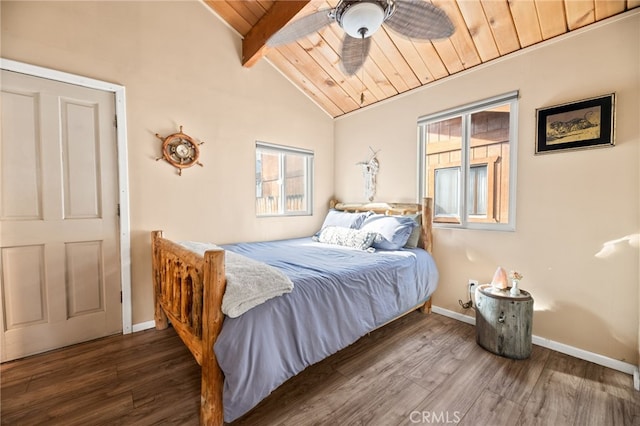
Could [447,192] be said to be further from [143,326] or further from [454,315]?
[143,326]

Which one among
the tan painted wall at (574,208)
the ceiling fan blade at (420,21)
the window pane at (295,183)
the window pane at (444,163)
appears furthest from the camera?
the window pane at (295,183)

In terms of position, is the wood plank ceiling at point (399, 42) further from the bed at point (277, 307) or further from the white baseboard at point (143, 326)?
the white baseboard at point (143, 326)

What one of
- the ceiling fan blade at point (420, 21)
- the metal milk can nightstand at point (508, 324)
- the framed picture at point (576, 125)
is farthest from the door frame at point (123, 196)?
the framed picture at point (576, 125)

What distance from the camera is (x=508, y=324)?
1981 mm

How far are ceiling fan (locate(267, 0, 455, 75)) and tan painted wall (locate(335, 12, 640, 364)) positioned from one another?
104cm

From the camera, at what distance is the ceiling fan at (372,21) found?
59.5 inches

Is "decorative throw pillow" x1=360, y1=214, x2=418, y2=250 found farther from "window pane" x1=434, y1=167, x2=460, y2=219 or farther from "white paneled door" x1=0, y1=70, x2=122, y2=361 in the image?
"white paneled door" x1=0, y1=70, x2=122, y2=361

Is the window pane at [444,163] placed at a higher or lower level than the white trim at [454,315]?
higher

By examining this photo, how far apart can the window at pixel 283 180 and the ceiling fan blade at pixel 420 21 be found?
1941 mm

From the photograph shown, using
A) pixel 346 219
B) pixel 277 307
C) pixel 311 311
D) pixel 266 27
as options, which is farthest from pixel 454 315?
pixel 266 27

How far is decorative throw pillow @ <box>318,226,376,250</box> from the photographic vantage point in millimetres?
2695

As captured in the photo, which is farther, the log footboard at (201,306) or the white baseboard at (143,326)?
the white baseboard at (143,326)

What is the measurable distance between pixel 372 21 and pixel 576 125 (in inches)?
68.3

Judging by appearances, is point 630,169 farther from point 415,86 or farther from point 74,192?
point 74,192
